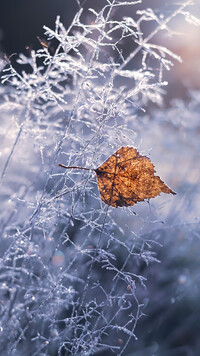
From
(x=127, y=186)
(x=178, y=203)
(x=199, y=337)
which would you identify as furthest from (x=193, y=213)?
(x=127, y=186)

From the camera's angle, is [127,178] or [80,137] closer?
[127,178]

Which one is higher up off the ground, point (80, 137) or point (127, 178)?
point (80, 137)

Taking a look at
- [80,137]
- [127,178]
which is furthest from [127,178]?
[80,137]

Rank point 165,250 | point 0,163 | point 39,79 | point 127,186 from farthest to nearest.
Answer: point 165,250 < point 0,163 < point 39,79 < point 127,186

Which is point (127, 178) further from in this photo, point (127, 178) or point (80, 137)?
point (80, 137)

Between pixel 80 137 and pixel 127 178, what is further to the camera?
pixel 80 137

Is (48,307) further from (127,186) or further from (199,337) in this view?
(199,337)

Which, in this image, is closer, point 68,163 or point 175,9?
point 175,9
